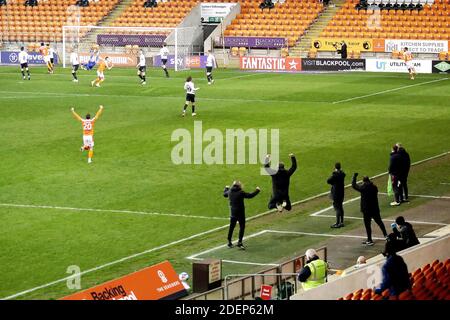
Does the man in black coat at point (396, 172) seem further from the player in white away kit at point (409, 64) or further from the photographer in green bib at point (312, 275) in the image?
the player in white away kit at point (409, 64)

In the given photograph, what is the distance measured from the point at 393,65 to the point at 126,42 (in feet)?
59.4

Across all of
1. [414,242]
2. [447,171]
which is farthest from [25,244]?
[447,171]

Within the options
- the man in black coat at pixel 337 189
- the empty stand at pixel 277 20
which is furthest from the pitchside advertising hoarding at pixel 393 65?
the man in black coat at pixel 337 189

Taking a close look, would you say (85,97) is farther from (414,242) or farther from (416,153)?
(414,242)

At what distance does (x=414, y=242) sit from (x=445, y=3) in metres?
50.7

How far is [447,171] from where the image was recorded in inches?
1284

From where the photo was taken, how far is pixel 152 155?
34.3 m

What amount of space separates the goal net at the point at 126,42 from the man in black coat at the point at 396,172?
131ft

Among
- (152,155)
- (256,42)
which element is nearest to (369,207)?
(152,155)

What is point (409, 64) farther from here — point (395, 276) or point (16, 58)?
point (395, 276)

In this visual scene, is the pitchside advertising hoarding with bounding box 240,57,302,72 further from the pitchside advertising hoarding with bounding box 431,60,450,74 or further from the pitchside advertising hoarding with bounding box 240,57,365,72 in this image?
the pitchside advertising hoarding with bounding box 431,60,450,74

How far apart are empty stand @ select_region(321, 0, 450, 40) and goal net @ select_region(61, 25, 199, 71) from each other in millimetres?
9166
